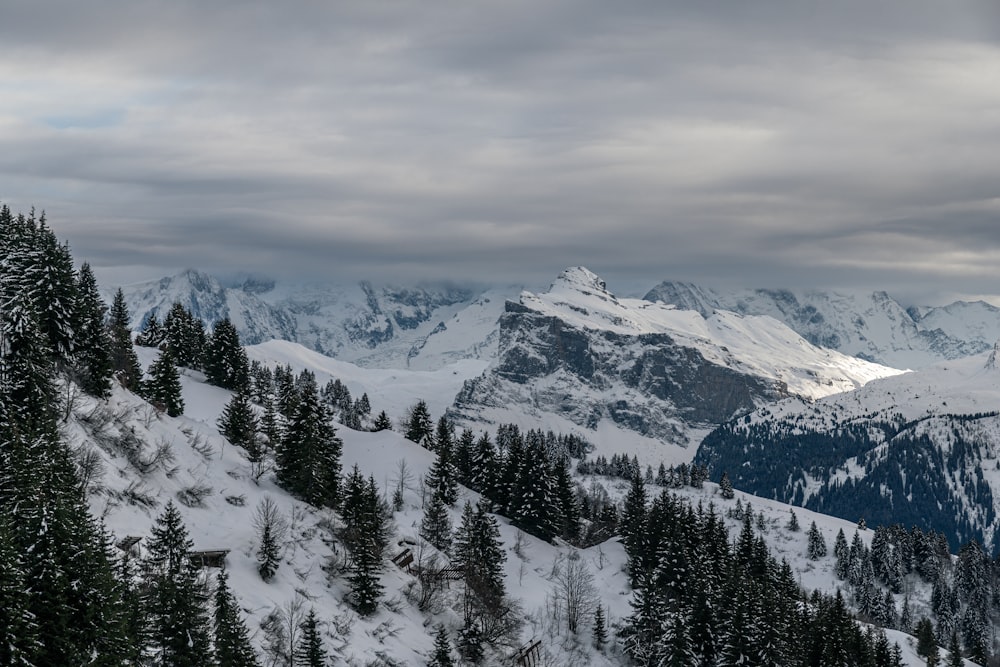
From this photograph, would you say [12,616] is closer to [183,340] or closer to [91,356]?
[91,356]

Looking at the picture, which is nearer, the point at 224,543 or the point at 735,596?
the point at 224,543

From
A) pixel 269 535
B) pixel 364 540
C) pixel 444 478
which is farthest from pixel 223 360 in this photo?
pixel 269 535

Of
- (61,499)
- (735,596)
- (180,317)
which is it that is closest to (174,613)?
(61,499)

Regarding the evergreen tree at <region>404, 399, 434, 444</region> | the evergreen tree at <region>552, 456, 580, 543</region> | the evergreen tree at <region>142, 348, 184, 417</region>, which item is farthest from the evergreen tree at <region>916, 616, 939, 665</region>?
the evergreen tree at <region>142, 348, 184, 417</region>

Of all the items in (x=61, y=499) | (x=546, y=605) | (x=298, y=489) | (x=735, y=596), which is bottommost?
(x=546, y=605)

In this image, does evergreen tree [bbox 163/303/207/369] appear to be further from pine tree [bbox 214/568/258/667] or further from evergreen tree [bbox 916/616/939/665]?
evergreen tree [bbox 916/616/939/665]

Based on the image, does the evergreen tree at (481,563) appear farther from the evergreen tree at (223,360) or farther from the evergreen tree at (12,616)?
the evergreen tree at (12,616)

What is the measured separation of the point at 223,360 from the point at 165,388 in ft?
144

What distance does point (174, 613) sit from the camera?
5975 centimetres

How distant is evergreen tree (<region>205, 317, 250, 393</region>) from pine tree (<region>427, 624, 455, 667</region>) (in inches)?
2973

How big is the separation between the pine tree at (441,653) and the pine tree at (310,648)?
12.9m

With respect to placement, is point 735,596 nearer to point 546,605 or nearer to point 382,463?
point 546,605

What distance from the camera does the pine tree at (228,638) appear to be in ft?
197

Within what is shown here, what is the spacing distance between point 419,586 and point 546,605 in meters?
20.2
